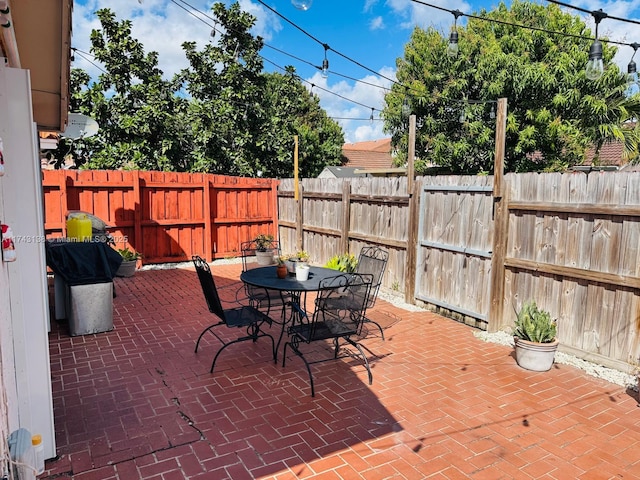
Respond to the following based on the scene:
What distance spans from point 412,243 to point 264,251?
3621 millimetres

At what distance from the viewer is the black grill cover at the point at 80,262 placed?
4.67m

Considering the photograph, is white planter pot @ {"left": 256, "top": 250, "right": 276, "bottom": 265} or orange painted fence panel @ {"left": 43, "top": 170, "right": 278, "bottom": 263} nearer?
orange painted fence panel @ {"left": 43, "top": 170, "right": 278, "bottom": 263}

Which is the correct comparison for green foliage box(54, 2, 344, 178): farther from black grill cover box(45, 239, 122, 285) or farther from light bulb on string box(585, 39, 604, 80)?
→ light bulb on string box(585, 39, 604, 80)

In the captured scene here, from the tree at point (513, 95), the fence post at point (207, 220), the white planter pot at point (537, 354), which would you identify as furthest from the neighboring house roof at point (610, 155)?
the white planter pot at point (537, 354)

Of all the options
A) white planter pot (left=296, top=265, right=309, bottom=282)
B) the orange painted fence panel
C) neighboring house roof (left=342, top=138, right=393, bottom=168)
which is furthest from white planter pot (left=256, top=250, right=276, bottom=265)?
neighboring house roof (left=342, top=138, right=393, bottom=168)

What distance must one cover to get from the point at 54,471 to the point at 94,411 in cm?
70

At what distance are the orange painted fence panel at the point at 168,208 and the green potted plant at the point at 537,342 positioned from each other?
6.58 meters

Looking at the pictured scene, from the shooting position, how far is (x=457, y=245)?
5.36 m

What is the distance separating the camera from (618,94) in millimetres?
9664

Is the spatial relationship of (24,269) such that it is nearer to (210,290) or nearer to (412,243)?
(210,290)

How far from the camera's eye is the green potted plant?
395cm

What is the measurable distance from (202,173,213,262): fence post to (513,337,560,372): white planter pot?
664cm

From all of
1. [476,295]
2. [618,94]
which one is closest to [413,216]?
[476,295]

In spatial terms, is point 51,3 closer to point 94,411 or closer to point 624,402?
point 94,411
